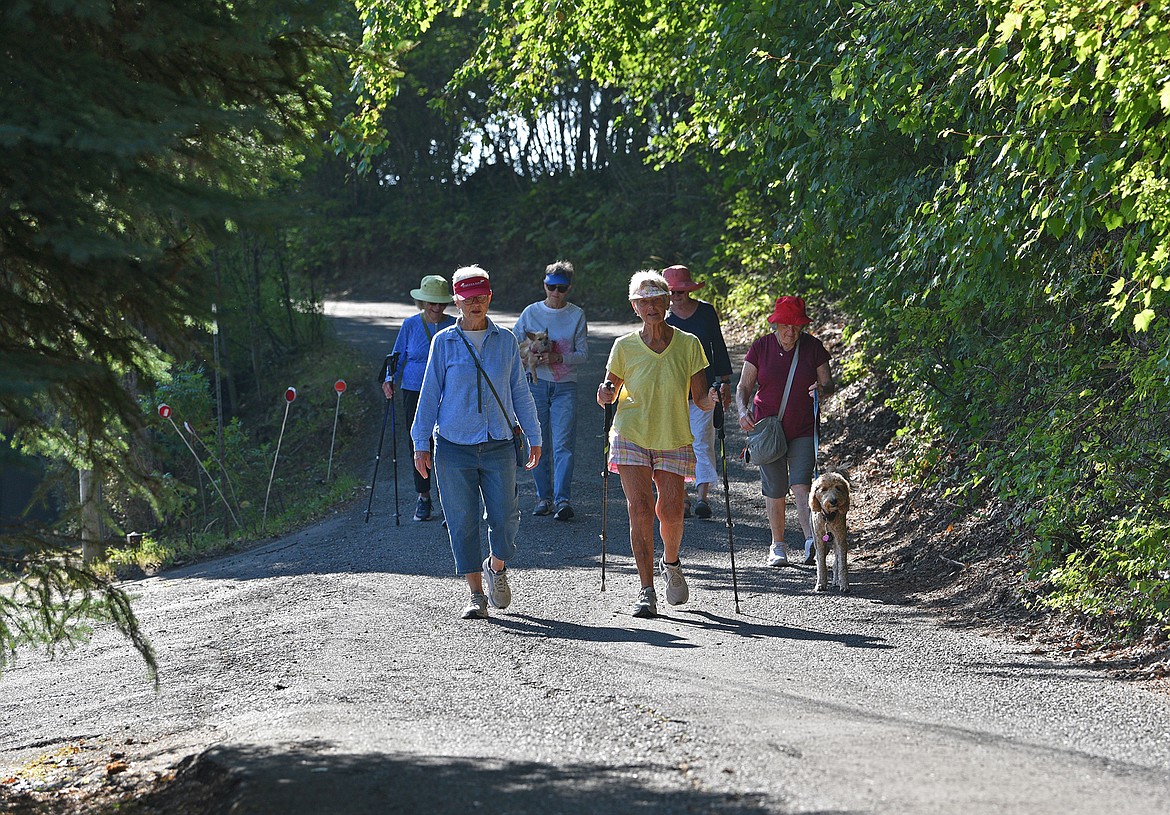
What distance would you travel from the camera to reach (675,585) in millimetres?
9305

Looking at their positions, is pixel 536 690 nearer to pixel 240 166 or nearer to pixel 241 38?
pixel 240 166

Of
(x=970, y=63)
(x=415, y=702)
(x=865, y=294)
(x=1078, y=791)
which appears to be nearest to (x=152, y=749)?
(x=415, y=702)

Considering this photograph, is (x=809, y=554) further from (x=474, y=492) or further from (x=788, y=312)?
(x=474, y=492)

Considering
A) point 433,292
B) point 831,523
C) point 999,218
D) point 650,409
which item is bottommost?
point 831,523

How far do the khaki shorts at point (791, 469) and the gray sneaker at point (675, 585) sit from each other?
5.62ft

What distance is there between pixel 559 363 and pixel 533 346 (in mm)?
301

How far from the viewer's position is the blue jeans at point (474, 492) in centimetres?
884

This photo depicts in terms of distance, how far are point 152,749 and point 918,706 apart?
3733 mm

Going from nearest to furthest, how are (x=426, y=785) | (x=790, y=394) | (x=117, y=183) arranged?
(x=117, y=183), (x=426, y=785), (x=790, y=394)

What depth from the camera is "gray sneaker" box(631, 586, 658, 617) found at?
9086mm

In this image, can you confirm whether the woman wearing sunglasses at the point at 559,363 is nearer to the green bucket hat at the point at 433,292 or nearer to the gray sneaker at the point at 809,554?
the green bucket hat at the point at 433,292

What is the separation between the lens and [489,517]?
29.5 feet

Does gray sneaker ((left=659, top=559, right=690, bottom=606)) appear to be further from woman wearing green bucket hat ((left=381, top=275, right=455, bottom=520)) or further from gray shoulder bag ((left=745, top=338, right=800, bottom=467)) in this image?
woman wearing green bucket hat ((left=381, top=275, right=455, bottom=520))

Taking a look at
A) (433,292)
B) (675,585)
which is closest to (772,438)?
(675,585)
